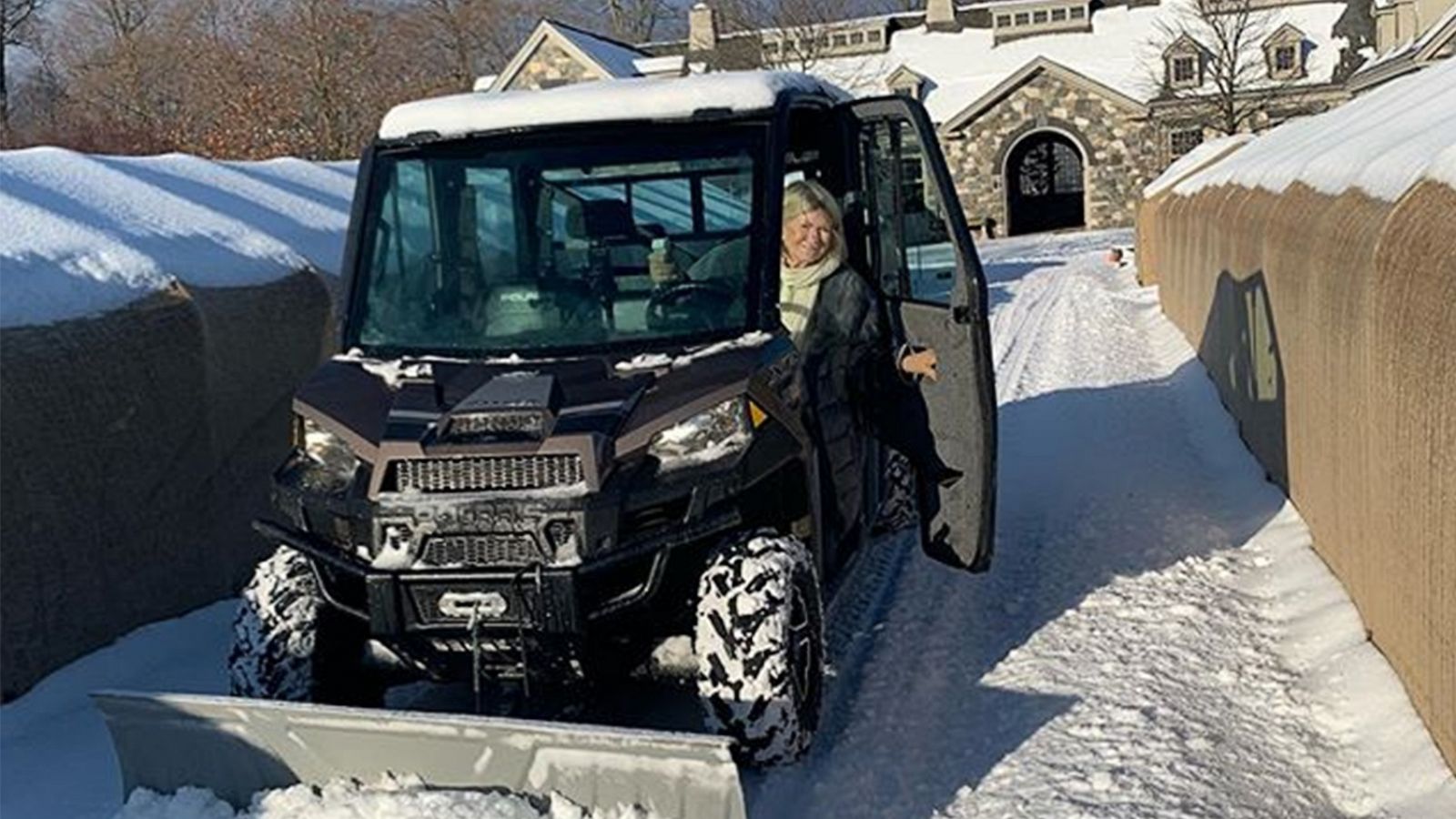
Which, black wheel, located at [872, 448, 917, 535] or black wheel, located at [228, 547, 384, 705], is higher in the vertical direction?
black wheel, located at [228, 547, 384, 705]

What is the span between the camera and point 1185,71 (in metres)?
51.1

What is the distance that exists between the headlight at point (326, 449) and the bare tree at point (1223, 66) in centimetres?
4596

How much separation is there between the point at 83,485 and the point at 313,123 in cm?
2231

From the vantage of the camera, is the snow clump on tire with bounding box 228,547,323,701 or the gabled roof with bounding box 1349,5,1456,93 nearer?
the snow clump on tire with bounding box 228,547,323,701

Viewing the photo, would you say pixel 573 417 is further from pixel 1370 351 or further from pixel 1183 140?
pixel 1183 140

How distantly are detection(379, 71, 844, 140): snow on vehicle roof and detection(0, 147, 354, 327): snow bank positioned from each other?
1639mm

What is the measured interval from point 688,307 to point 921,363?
1371 mm

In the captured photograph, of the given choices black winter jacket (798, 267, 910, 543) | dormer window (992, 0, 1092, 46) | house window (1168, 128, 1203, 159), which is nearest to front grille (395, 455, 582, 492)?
black winter jacket (798, 267, 910, 543)

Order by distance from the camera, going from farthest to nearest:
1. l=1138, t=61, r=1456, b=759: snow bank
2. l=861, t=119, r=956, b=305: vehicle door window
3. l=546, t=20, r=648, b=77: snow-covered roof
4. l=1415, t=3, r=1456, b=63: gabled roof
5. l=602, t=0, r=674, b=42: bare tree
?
l=602, t=0, r=674, b=42: bare tree < l=546, t=20, r=648, b=77: snow-covered roof < l=1415, t=3, r=1456, b=63: gabled roof < l=861, t=119, r=956, b=305: vehicle door window < l=1138, t=61, r=1456, b=759: snow bank

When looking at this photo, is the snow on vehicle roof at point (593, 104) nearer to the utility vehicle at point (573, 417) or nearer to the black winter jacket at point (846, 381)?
the utility vehicle at point (573, 417)

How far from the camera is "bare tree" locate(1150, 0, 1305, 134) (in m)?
49.2

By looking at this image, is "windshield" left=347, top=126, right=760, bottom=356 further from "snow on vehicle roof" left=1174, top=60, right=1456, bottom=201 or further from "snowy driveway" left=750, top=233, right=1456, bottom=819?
"snow on vehicle roof" left=1174, top=60, right=1456, bottom=201

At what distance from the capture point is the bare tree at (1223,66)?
161 feet

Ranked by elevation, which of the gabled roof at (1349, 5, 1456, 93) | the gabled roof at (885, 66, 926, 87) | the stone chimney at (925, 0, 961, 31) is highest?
the stone chimney at (925, 0, 961, 31)
